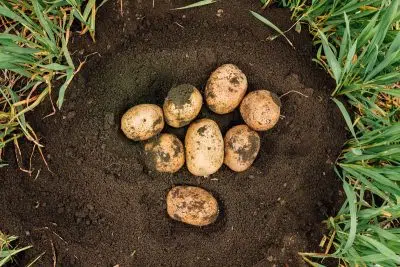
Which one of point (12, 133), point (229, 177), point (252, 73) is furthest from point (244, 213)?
point (12, 133)

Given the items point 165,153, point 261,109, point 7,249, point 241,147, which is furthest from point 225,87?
point 7,249

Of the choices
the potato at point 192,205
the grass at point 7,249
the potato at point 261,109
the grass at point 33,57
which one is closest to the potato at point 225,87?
the potato at point 261,109

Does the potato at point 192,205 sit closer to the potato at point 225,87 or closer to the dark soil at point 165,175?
the dark soil at point 165,175

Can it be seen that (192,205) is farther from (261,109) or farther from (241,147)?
(261,109)

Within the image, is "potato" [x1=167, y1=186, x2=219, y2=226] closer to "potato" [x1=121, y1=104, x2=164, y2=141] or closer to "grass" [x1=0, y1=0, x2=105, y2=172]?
"potato" [x1=121, y1=104, x2=164, y2=141]

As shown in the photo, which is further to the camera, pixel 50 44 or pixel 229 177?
pixel 229 177

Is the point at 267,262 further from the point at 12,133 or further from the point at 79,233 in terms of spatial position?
the point at 12,133
